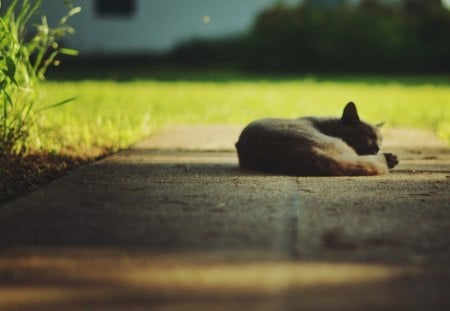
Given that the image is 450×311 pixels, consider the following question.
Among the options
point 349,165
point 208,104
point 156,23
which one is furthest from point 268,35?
point 349,165

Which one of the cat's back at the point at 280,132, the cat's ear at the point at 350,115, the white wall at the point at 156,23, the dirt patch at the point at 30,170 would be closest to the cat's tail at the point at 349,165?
the cat's back at the point at 280,132

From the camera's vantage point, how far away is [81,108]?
780cm

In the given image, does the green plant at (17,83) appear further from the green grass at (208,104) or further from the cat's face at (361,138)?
the cat's face at (361,138)

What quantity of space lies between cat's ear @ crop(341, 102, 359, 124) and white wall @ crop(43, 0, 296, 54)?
605 inches

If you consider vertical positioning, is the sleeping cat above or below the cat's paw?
above

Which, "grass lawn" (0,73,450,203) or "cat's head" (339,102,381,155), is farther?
"grass lawn" (0,73,450,203)

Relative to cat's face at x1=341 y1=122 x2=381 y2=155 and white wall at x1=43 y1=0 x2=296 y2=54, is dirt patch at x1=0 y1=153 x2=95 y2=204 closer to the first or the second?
cat's face at x1=341 y1=122 x2=381 y2=155

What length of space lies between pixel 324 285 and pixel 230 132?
4191 mm

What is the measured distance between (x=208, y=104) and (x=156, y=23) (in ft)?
36.4

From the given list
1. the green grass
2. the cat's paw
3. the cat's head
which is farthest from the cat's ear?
the green grass

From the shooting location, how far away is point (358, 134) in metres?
4.18

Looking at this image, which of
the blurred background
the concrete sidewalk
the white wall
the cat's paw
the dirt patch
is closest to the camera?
the concrete sidewalk

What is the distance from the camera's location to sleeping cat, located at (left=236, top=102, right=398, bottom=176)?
3781 millimetres

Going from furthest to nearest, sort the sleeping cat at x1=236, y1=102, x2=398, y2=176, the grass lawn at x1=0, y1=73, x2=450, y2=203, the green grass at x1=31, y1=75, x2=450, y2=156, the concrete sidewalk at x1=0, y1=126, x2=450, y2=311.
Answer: the green grass at x1=31, y1=75, x2=450, y2=156, the grass lawn at x1=0, y1=73, x2=450, y2=203, the sleeping cat at x1=236, y1=102, x2=398, y2=176, the concrete sidewalk at x1=0, y1=126, x2=450, y2=311
